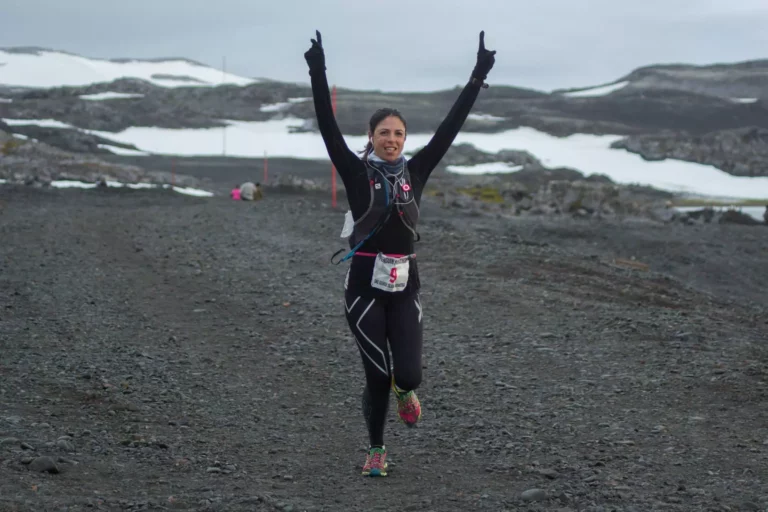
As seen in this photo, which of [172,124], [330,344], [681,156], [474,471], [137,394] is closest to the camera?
[474,471]

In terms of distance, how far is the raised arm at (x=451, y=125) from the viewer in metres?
5.43

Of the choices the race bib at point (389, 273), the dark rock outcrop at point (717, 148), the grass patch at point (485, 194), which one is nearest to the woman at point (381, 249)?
the race bib at point (389, 273)

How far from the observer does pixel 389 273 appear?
5211mm

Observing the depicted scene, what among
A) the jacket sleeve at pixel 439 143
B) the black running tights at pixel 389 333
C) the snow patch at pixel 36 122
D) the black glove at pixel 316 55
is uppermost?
the black glove at pixel 316 55

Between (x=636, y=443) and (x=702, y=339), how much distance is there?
3.28 m

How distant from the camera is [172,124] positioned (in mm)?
68125

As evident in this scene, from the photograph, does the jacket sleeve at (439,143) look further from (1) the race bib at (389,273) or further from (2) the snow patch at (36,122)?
(2) the snow patch at (36,122)

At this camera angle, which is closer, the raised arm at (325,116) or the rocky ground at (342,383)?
the rocky ground at (342,383)

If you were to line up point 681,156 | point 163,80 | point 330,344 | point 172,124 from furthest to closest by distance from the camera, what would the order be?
point 163,80
point 172,124
point 681,156
point 330,344

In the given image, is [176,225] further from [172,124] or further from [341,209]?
[172,124]

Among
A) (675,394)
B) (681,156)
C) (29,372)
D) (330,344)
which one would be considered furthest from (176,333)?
(681,156)

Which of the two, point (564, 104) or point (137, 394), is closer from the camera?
point (137, 394)

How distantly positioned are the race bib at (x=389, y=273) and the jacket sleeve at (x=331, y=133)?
0.46 m

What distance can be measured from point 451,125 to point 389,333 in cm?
113
